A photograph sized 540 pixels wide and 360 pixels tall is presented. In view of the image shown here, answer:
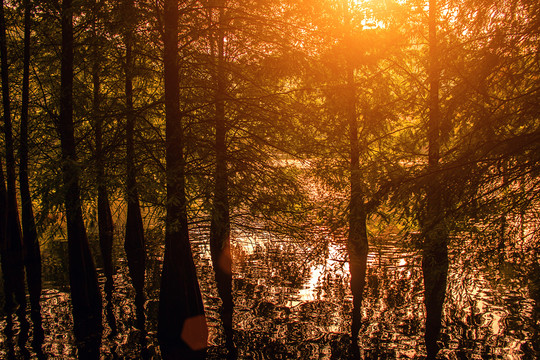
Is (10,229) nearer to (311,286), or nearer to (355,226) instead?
(311,286)

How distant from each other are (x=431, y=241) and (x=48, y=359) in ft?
29.5

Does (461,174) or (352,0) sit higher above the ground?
(352,0)

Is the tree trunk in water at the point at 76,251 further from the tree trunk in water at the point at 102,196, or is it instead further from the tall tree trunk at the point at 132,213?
the tall tree trunk at the point at 132,213

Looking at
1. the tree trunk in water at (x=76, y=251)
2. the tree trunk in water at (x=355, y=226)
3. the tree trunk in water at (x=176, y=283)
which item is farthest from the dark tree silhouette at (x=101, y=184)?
the tree trunk in water at (x=355, y=226)

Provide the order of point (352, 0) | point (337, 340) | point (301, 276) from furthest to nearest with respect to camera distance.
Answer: point (301, 276) → point (352, 0) → point (337, 340)

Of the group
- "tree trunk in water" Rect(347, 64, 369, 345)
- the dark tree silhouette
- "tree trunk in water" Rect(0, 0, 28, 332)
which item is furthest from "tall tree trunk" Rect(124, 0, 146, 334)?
"tree trunk in water" Rect(347, 64, 369, 345)

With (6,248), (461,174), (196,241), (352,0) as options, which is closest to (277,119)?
(461,174)

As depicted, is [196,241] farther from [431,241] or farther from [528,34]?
[528,34]

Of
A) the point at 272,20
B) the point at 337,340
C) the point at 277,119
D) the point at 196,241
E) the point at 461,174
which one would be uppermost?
the point at 272,20

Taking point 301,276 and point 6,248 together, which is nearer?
point 6,248

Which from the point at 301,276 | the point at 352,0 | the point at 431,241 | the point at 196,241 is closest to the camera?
the point at 431,241

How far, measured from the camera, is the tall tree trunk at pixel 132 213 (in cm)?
937

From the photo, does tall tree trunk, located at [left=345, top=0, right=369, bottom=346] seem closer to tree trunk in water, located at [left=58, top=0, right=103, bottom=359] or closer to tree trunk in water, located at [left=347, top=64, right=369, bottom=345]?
tree trunk in water, located at [left=347, top=64, right=369, bottom=345]

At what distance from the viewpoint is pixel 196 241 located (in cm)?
2130
